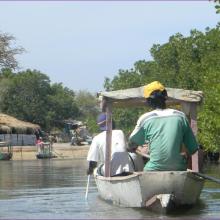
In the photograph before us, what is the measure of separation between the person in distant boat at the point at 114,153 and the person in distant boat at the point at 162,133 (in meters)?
1.43

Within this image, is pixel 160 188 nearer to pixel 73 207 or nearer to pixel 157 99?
pixel 157 99

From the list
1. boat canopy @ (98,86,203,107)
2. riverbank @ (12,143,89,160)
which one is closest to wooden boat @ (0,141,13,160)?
riverbank @ (12,143,89,160)

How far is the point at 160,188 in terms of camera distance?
10117mm

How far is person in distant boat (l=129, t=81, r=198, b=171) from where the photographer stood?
10211 millimetres

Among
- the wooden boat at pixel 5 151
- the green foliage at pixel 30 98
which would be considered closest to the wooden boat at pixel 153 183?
the wooden boat at pixel 5 151

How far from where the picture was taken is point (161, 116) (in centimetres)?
1027

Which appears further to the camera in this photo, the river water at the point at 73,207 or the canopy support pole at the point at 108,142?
the canopy support pole at the point at 108,142

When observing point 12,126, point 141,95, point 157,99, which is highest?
point 12,126

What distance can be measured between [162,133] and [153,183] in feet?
2.32

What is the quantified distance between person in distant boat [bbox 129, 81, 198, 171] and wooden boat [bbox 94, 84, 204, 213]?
0.28m

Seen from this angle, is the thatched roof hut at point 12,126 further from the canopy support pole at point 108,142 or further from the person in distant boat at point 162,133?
the person in distant boat at point 162,133

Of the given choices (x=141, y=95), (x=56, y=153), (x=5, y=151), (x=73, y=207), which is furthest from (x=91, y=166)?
(x=56, y=153)

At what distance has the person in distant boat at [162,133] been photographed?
1021 cm

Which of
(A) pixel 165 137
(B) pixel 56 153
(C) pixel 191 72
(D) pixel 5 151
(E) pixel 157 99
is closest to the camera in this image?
(A) pixel 165 137
